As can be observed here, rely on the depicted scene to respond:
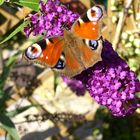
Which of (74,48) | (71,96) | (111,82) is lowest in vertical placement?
(71,96)

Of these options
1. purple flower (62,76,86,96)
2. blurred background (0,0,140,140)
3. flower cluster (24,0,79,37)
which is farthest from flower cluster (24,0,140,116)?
purple flower (62,76,86,96)

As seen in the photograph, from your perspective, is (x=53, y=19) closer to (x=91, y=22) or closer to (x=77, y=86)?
(x=91, y=22)

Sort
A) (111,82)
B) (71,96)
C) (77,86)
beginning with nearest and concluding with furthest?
1. (111,82)
2. (77,86)
3. (71,96)

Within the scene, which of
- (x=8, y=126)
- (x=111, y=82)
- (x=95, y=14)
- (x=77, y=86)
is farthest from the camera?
(x=77, y=86)

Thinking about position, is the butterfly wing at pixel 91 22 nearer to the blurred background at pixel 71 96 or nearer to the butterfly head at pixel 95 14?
the butterfly head at pixel 95 14

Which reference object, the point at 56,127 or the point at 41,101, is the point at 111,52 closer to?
the point at 56,127

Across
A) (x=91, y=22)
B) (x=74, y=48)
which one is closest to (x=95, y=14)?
(x=91, y=22)

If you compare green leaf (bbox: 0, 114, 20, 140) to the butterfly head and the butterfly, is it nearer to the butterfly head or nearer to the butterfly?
the butterfly
